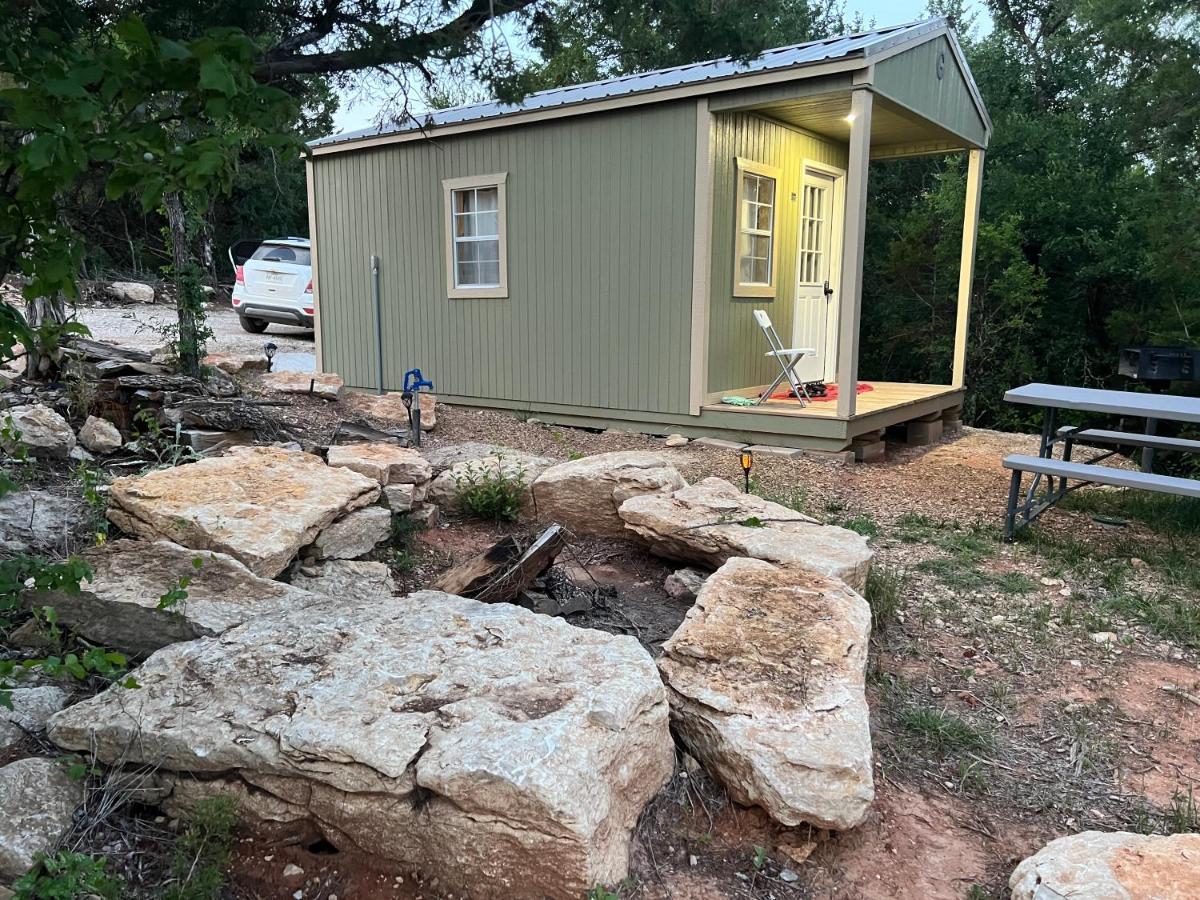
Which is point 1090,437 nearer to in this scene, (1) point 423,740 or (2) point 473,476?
(2) point 473,476

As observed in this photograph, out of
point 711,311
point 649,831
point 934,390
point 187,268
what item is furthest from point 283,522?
point 934,390

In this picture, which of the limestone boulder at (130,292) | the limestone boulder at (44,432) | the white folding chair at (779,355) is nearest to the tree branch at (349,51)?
the limestone boulder at (44,432)

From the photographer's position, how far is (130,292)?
16312 mm

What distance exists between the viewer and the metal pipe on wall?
916 cm

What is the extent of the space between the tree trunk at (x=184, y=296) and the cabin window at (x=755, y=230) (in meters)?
4.33

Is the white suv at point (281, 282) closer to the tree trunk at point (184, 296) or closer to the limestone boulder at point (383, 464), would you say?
the tree trunk at point (184, 296)

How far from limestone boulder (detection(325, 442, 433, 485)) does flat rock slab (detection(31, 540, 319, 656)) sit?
4.57ft

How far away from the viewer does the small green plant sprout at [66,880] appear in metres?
1.74

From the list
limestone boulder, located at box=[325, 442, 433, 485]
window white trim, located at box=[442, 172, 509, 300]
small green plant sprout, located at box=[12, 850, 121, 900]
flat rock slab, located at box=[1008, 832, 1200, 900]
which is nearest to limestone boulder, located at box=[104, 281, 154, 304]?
window white trim, located at box=[442, 172, 509, 300]

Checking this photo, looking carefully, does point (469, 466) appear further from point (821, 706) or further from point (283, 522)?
point (821, 706)

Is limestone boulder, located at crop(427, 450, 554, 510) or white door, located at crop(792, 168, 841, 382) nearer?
limestone boulder, located at crop(427, 450, 554, 510)

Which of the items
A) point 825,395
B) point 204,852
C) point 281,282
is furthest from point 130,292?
point 204,852

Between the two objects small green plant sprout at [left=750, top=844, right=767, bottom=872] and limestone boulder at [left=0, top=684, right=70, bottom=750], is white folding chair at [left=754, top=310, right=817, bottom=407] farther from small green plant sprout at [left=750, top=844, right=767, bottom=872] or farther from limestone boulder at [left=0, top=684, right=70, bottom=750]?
limestone boulder at [left=0, top=684, right=70, bottom=750]

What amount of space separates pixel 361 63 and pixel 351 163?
714 cm
